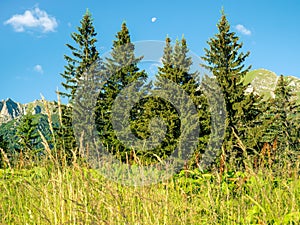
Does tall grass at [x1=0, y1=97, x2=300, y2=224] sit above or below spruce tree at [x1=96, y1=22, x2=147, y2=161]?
below

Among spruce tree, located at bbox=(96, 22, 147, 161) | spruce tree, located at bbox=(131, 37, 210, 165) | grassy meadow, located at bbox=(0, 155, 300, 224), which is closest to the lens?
grassy meadow, located at bbox=(0, 155, 300, 224)

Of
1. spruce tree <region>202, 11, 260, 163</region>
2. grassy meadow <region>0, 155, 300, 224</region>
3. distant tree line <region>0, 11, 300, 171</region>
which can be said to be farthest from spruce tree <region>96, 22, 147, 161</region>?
grassy meadow <region>0, 155, 300, 224</region>

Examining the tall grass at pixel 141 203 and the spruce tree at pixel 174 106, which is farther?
the spruce tree at pixel 174 106

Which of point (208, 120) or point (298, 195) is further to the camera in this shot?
point (208, 120)

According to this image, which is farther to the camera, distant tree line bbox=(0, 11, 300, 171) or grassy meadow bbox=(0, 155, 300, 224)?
distant tree line bbox=(0, 11, 300, 171)

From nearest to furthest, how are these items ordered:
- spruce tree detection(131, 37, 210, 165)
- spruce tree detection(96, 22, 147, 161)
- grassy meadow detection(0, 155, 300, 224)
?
grassy meadow detection(0, 155, 300, 224)
spruce tree detection(131, 37, 210, 165)
spruce tree detection(96, 22, 147, 161)

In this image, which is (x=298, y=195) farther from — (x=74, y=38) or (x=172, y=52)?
(x=74, y=38)

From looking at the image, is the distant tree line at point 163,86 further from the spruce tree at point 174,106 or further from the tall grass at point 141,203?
the tall grass at point 141,203

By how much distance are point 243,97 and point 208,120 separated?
172 inches

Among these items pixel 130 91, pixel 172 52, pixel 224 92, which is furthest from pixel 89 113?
pixel 224 92

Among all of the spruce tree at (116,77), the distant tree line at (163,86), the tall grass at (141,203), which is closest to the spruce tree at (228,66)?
the distant tree line at (163,86)

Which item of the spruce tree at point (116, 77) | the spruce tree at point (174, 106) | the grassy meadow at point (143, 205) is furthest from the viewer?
the spruce tree at point (116, 77)

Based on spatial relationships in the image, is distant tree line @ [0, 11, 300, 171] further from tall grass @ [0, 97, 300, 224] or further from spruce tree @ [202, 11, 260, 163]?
tall grass @ [0, 97, 300, 224]

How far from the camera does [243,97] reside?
26.8 meters
